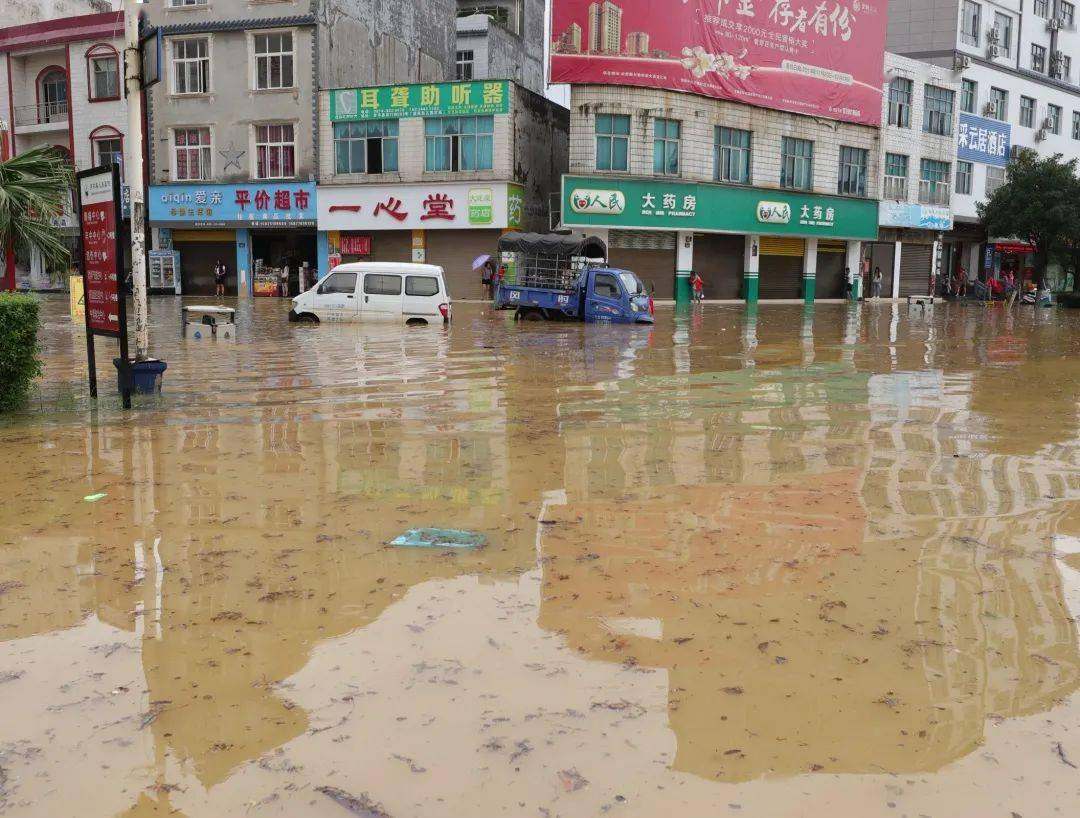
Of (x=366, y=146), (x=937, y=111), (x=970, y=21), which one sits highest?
(x=970, y=21)

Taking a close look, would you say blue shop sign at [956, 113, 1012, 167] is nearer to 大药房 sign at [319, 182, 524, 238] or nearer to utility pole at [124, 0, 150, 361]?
大药房 sign at [319, 182, 524, 238]

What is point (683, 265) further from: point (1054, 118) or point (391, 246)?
point (1054, 118)

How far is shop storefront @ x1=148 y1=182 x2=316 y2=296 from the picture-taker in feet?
118

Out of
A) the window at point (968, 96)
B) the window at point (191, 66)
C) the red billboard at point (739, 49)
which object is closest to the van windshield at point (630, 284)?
the red billboard at point (739, 49)

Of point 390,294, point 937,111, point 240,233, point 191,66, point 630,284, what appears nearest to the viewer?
point 390,294

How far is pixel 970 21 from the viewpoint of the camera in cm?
4572

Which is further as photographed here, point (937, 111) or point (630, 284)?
point (937, 111)

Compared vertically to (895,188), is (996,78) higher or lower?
higher

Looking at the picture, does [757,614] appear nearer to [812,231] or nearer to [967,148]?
[812,231]

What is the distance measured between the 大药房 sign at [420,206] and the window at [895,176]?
18.5 metres

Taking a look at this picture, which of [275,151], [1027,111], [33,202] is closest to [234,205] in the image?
[275,151]

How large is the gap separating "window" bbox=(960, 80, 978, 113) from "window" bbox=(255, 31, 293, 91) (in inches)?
1242

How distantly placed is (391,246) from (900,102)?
24583mm

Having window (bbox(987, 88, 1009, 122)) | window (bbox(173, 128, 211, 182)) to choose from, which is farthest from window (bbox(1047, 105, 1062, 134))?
window (bbox(173, 128, 211, 182))
